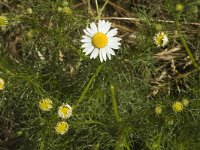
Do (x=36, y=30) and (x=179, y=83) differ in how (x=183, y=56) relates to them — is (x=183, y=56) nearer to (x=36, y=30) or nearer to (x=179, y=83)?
(x=179, y=83)

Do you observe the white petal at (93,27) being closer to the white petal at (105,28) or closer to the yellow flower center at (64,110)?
the white petal at (105,28)

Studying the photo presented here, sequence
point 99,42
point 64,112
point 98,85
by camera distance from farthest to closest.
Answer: point 98,85 < point 99,42 < point 64,112

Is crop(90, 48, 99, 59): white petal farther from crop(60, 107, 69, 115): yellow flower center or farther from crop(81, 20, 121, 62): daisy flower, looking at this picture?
crop(60, 107, 69, 115): yellow flower center

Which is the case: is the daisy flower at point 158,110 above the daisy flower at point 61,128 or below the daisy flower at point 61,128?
above

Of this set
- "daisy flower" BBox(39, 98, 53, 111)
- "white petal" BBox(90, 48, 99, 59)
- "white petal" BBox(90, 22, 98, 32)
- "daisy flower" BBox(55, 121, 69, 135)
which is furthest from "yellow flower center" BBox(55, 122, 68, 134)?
"white petal" BBox(90, 22, 98, 32)

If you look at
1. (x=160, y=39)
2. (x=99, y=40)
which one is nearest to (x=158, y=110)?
(x=160, y=39)

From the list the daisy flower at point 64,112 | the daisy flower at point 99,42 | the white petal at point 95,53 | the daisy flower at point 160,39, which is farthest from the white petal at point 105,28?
the daisy flower at point 64,112

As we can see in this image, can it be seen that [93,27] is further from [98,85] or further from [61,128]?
[61,128]

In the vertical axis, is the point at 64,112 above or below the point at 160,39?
below

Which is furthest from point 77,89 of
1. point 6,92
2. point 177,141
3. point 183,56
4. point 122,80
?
point 183,56
